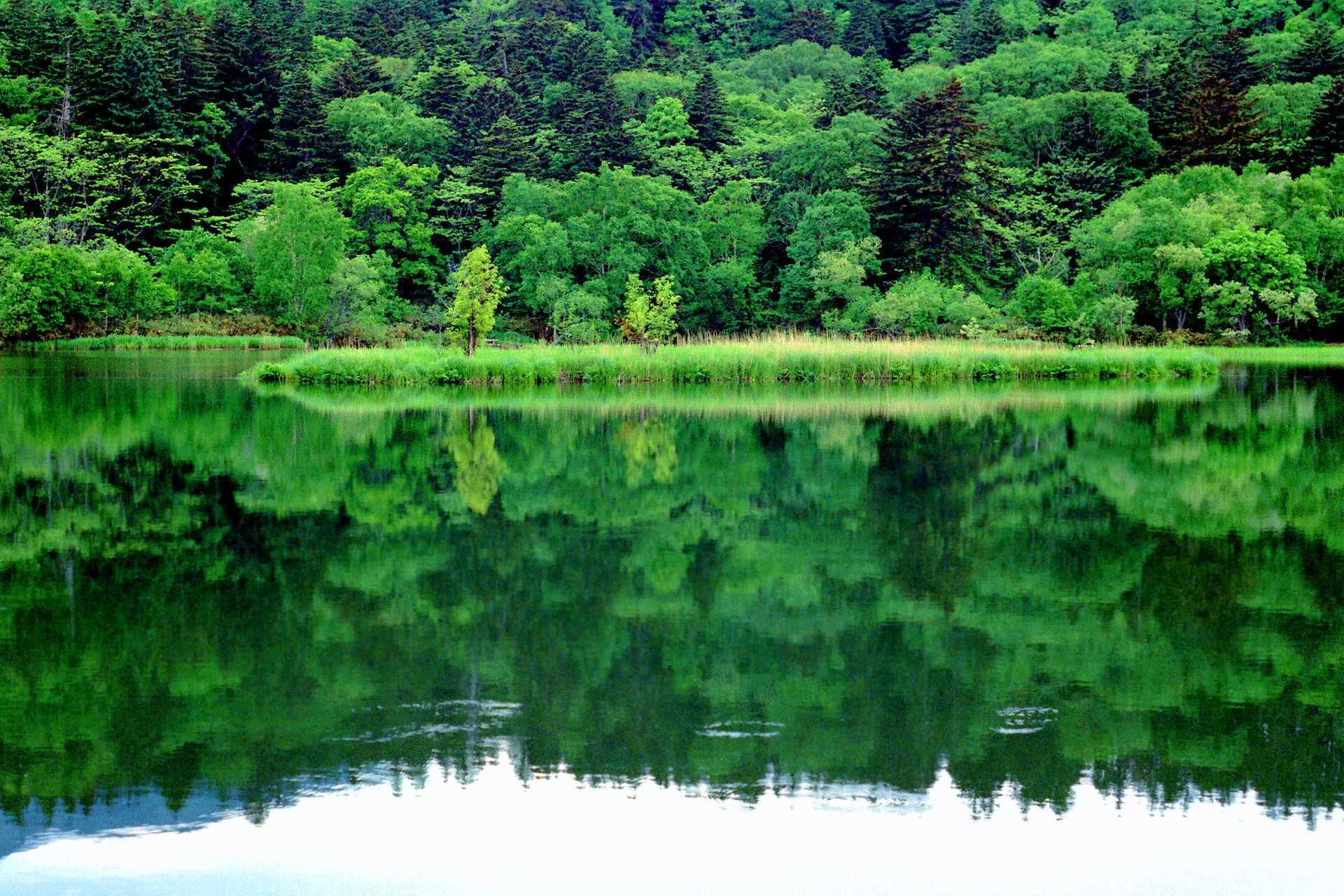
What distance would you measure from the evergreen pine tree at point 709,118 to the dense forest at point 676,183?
0.70 feet

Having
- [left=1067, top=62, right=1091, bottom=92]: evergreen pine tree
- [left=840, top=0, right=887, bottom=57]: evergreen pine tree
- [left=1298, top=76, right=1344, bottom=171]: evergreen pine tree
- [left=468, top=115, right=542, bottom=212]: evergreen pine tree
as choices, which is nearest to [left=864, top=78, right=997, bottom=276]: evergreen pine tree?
[left=1067, top=62, right=1091, bottom=92]: evergreen pine tree

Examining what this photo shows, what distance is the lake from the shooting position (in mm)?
4602

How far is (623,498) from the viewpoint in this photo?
12812 millimetres

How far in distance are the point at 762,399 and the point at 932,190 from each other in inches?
1177

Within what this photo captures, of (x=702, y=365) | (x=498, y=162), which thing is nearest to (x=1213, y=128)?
(x=498, y=162)

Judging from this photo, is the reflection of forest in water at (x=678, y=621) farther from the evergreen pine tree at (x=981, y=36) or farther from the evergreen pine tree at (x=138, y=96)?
the evergreen pine tree at (x=981, y=36)

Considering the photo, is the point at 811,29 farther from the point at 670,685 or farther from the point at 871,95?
the point at 670,685

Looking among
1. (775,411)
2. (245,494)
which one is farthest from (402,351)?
(245,494)

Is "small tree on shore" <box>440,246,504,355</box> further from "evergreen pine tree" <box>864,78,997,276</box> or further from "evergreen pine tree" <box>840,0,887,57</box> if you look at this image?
"evergreen pine tree" <box>840,0,887,57</box>

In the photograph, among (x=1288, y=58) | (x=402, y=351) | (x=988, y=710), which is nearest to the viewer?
(x=988, y=710)

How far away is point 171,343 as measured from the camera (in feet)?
173

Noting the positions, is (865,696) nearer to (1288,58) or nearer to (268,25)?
(1288,58)

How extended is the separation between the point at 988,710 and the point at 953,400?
894 inches

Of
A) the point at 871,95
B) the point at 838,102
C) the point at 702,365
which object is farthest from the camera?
the point at 871,95
